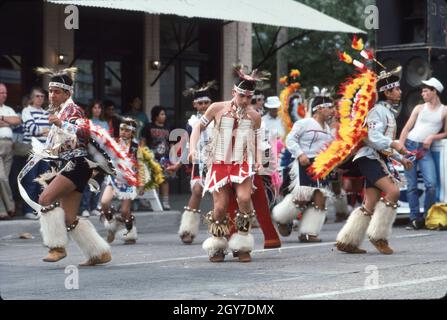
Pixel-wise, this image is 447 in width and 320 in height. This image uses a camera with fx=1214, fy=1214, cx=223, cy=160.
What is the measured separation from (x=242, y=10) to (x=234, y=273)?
34.2 feet

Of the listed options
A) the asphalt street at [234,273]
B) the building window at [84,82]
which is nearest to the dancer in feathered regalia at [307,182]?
the asphalt street at [234,273]

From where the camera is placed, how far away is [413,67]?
58.7 ft

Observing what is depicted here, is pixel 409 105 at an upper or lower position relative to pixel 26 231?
upper

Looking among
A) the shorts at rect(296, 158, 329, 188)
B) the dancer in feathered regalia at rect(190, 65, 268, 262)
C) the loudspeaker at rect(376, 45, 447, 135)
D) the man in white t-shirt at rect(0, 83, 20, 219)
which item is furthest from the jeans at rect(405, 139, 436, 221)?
Answer: the man in white t-shirt at rect(0, 83, 20, 219)

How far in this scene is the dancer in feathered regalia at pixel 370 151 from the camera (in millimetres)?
12742

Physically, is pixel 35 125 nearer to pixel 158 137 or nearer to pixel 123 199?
pixel 123 199

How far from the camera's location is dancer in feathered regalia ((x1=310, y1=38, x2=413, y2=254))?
502 inches

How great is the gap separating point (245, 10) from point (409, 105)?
4259 millimetres

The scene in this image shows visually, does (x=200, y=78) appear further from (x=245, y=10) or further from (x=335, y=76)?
(x=335, y=76)

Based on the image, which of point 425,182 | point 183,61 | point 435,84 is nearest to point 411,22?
point 435,84

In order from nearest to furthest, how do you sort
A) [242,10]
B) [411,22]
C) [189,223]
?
[189,223], [411,22], [242,10]

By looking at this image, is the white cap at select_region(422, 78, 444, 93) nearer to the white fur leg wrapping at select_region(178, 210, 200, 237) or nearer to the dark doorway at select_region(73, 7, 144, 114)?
the white fur leg wrapping at select_region(178, 210, 200, 237)

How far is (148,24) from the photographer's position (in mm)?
23453

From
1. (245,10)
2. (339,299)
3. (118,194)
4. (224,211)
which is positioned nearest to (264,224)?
(224,211)
